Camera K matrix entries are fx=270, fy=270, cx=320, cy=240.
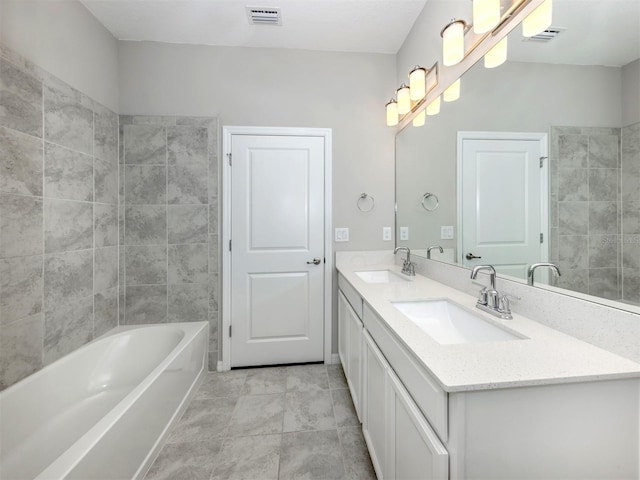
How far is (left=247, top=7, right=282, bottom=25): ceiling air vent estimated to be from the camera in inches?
75.0

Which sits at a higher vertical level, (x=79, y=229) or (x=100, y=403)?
(x=79, y=229)

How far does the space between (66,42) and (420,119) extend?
242 cm

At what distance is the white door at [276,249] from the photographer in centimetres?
229

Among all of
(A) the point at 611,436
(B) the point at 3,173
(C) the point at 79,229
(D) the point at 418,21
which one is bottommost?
(A) the point at 611,436

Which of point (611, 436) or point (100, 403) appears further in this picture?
point (100, 403)

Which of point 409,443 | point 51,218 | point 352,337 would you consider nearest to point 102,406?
point 51,218

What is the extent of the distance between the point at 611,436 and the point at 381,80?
2.56m

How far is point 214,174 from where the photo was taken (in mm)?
2256

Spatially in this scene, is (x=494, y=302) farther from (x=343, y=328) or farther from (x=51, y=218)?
(x=51, y=218)

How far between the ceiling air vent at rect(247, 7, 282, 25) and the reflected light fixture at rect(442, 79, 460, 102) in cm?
132

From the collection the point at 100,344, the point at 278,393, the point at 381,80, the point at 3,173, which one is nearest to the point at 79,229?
the point at 3,173

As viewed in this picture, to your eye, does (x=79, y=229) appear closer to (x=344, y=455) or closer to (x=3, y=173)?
(x=3, y=173)

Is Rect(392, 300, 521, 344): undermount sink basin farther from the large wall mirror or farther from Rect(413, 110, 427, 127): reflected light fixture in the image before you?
Rect(413, 110, 427, 127): reflected light fixture

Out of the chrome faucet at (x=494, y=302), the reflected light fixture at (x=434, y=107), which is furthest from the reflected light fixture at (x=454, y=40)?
the chrome faucet at (x=494, y=302)
